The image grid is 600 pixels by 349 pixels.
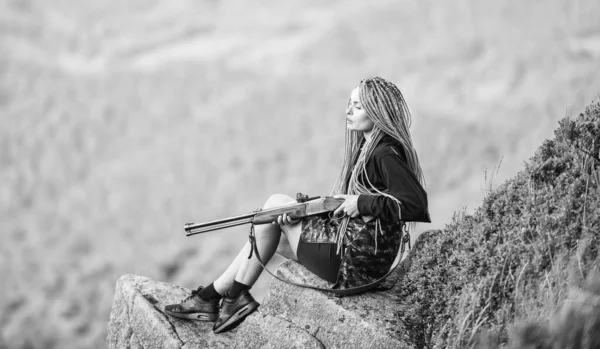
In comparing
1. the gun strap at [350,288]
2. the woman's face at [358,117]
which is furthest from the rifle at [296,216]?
the woman's face at [358,117]

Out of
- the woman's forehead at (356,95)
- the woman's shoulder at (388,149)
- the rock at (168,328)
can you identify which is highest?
the woman's forehead at (356,95)

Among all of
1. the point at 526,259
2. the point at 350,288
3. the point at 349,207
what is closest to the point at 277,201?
the point at 349,207

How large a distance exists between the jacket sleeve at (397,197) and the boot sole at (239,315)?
105 cm

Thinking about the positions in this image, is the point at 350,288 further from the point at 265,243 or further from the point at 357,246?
the point at 265,243

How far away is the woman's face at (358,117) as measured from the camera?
4586mm

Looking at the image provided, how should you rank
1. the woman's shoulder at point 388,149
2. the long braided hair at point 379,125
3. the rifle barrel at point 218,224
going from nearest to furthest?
the woman's shoulder at point 388,149 → the long braided hair at point 379,125 → the rifle barrel at point 218,224

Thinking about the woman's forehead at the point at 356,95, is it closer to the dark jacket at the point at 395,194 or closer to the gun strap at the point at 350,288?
the dark jacket at the point at 395,194

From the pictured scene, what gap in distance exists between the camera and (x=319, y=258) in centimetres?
455

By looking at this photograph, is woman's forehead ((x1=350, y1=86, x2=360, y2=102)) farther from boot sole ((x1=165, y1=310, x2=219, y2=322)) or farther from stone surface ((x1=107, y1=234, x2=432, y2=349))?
boot sole ((x1=165, y1=310, x2=219, y2=322))

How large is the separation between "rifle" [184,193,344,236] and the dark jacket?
0.84 ft

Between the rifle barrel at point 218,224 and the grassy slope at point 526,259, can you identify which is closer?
the grassy slope at point 526,259

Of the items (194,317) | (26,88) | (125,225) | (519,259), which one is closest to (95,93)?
(26,88)

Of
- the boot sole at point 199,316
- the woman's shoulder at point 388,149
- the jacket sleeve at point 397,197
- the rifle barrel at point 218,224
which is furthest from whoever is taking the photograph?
the boot sole at point 199,316

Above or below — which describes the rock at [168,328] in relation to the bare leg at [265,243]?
below
